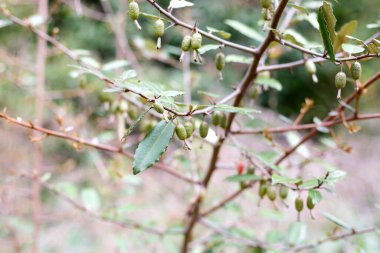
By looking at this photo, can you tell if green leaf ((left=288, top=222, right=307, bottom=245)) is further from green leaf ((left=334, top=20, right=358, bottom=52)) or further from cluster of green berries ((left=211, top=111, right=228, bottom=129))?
green leaf ((left=334, top=20, right=358, bottom=52))

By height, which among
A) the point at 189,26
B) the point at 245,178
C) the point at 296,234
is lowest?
the point at 296,234

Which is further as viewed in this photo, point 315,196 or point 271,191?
point 271,191

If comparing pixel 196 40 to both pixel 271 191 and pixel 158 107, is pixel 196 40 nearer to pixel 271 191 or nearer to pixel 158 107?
pixel 158 107

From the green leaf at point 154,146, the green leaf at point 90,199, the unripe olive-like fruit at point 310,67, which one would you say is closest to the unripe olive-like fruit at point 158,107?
the green leaf at point 154,146

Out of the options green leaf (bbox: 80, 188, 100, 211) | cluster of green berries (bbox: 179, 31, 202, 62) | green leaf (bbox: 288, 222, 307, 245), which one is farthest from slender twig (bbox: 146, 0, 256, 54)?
green leaf (bbox: 80, 188, 100, 211)

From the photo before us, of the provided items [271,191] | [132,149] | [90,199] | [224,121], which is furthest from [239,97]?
[132,149]

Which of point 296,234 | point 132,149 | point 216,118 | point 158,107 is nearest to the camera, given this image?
point 158,107

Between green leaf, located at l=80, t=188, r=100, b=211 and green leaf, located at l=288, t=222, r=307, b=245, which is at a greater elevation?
green leaf, located at l=288, t=222, r=307, b=245

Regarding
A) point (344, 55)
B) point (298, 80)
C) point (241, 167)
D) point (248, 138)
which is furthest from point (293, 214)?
point (298, 80)
